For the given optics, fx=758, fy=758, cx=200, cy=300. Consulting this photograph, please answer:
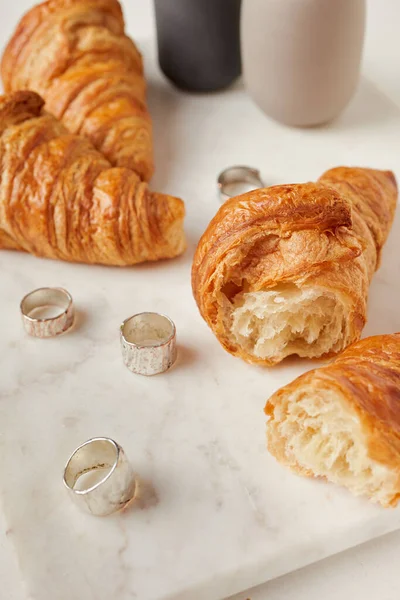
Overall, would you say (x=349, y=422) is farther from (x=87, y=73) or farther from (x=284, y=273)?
(x=87, y=73)

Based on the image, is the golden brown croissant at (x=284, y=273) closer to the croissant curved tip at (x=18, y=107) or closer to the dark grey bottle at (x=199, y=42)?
the croissant curved tip at (x=18, y=107)

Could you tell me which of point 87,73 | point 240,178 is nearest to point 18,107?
point 87,73

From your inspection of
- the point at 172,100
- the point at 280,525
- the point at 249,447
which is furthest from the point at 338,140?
the point at 280,525

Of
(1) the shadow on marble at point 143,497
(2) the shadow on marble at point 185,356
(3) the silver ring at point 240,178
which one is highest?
(3) the silver ring at point 240,178

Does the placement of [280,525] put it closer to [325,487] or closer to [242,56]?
[325,487]

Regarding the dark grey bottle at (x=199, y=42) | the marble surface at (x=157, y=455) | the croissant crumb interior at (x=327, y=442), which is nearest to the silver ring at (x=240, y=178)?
the marble surface at (x=157, y=455)

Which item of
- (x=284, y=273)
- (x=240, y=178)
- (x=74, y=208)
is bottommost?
(x=240, y=178)
